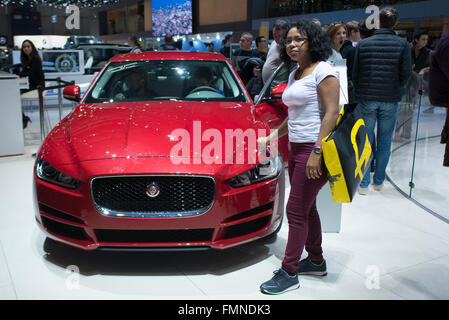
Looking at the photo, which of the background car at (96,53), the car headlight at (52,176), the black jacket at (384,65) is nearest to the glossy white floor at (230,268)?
the car headlight at (52,176)

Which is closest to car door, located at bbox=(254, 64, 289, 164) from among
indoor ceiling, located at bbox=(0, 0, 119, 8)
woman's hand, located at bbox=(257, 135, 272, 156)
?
woman's hand, located at bbox=(257, 135, 272, 156)

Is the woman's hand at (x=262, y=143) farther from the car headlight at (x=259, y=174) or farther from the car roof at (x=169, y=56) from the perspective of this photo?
the car roof at (x=169, y=56)

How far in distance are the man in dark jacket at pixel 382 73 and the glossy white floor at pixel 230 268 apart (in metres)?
1.22

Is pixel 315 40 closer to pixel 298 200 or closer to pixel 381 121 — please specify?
pixel 298 200

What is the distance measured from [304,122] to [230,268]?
3.63 ft

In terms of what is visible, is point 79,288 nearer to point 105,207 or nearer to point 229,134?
point 105,207

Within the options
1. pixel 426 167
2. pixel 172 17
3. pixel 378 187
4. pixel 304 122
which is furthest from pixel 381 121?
pixel 172 17

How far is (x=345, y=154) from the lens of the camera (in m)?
2.21

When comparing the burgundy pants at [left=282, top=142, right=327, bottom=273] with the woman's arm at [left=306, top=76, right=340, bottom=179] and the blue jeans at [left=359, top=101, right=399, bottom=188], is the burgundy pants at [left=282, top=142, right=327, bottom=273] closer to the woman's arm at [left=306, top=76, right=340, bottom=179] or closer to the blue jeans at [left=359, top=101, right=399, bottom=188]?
the woman's arm at [left=306, top=76, right=340, bottom=179]

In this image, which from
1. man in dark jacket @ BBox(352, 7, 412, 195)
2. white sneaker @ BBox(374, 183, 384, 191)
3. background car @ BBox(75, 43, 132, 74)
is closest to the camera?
man in dark jacket @ BBox(352, 7, 412, 195)

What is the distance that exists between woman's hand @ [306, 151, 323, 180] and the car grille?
0.56 meters

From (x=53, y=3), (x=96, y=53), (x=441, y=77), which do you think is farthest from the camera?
(x=53, y=3)

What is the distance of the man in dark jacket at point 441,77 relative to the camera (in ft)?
6.77

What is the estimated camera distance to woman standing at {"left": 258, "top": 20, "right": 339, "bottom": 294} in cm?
224
